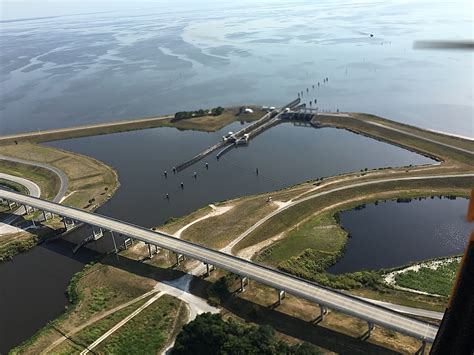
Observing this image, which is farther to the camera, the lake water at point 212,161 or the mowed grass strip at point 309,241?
the lake water at point 212,161

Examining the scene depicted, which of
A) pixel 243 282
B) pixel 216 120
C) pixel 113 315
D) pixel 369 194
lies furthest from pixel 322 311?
pixel 216 120

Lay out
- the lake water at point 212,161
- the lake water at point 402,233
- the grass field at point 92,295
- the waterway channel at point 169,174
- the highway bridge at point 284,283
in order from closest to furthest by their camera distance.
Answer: the highway bridge at point 284,283
the grass field at point 92,295
the waterway channel at point 169,174
the lake water at point 402,233
the lake water at point 212,161

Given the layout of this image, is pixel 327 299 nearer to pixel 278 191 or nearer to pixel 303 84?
pixel 278 191

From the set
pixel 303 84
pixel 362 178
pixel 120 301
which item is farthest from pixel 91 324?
pixel 303 84

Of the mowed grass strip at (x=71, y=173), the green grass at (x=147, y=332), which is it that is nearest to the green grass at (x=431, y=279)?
the green grass at (x=147, y=332)

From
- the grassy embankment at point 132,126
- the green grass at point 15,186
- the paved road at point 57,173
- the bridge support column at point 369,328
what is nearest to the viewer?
the bridge support column at point 369,328

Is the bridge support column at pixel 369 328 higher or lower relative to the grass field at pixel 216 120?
lower

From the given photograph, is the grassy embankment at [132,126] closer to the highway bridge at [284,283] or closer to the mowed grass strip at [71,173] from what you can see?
the mowed grass strip at [71,173]
